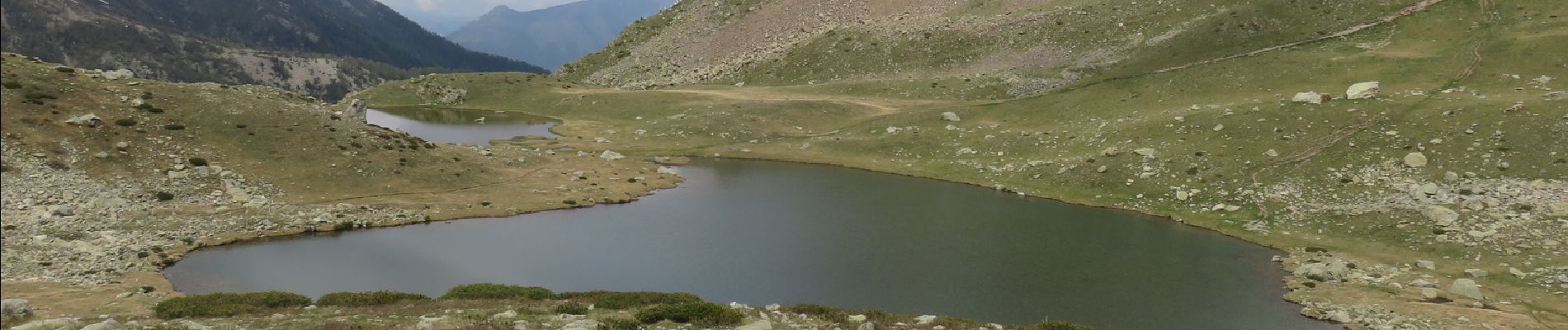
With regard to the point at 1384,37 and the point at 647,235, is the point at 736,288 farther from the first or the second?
the point at 1384,37

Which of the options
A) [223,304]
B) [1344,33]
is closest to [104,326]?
[223,304]

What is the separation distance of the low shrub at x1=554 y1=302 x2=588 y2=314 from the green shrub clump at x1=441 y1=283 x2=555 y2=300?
16.5 ft

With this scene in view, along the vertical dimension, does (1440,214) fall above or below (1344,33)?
below

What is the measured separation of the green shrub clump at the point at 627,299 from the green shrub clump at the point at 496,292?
3.28 feet

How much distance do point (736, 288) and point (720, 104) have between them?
263ft

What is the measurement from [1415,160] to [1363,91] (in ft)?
58.4

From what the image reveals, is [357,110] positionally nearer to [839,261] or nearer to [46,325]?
[839,261]

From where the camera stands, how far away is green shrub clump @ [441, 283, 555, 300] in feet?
124

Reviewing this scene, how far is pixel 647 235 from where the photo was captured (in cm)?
5925

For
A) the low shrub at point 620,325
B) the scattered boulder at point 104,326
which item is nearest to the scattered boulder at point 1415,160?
the low shrub at point 620,325

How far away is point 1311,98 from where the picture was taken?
7900 centimetres

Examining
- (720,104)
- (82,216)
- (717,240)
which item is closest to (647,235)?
(717,240)

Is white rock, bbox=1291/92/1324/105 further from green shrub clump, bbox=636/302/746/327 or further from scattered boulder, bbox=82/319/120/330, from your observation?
scattered boulder, bbox=82/319/120/330

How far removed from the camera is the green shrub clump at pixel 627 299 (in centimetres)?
Answer: 3484
